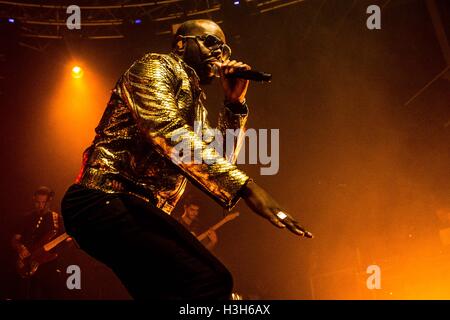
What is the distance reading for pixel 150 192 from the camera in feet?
5.61

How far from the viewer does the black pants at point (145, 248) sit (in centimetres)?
142

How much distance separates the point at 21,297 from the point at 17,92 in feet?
15.4

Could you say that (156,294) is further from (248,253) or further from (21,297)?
(248,253)

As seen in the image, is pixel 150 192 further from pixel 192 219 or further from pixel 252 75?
pixel 192 219

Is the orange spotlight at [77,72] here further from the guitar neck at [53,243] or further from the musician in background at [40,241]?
the guitar neck at [53,243]

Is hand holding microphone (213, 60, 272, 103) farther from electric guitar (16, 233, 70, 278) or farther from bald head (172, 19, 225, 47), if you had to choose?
electric guitar (16, 233, 70, 278)

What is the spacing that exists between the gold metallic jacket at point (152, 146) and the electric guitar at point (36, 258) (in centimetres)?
622

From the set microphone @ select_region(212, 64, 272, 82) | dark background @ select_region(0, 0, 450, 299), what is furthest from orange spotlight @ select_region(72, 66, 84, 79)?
microphone @ select_region(212, 64, 272, 82)

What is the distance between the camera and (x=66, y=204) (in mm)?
1600

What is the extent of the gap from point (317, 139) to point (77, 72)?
581 cm

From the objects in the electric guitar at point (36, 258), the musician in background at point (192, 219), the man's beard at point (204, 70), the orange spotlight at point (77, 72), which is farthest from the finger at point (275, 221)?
the orange spotlight at point (77, 72)

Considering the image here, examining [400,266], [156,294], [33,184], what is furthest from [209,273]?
[33,184]

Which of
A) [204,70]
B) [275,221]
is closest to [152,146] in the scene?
Answer: [275,221]

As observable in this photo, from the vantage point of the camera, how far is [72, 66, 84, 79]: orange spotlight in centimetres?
973
